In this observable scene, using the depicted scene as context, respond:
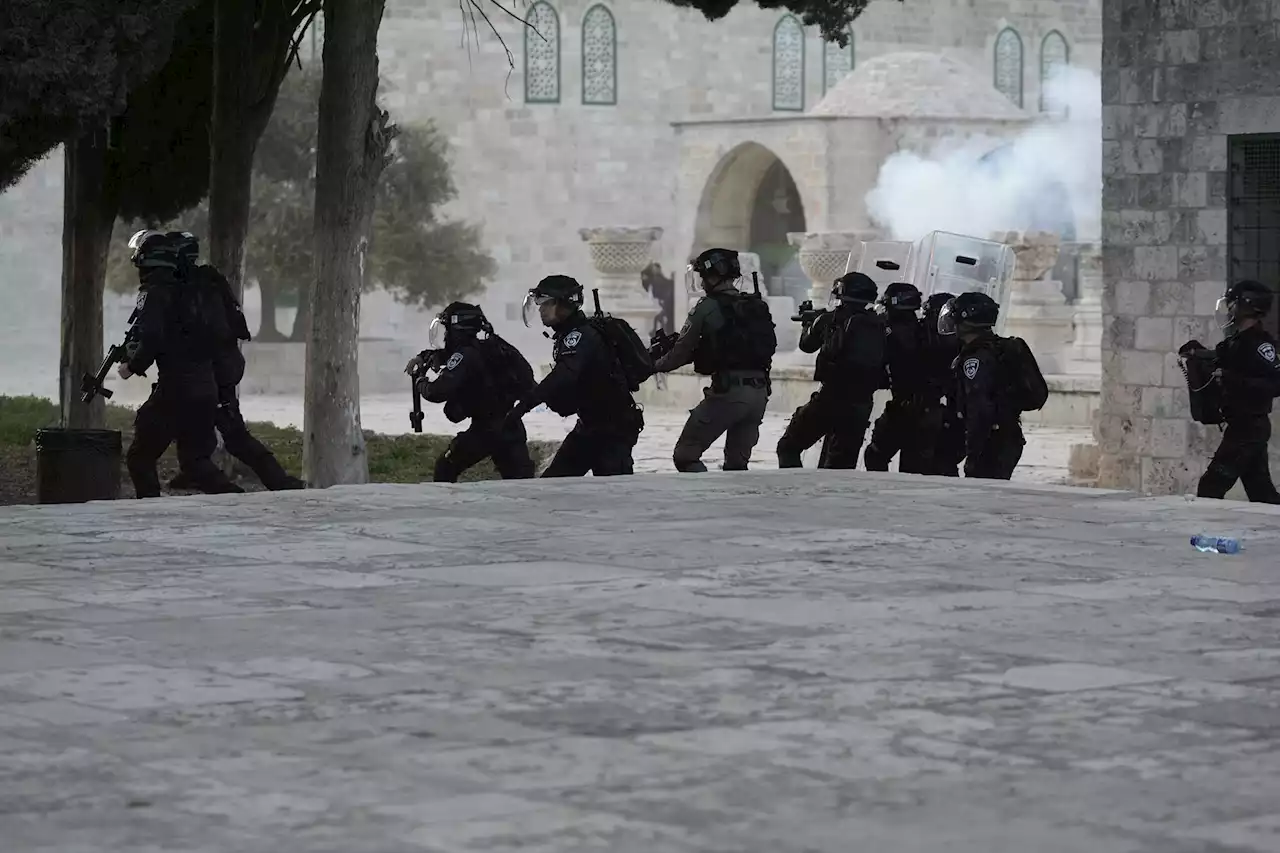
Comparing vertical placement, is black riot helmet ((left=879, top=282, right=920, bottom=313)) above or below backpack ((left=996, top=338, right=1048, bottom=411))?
above

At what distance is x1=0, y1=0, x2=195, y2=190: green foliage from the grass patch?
116 inches

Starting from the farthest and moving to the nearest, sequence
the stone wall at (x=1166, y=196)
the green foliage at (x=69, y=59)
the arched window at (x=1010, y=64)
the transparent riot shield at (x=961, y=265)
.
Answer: the arched window at (x=1010, y=64) < the transparent riot shield at (x=961, y=265) < the stone wall at (x=1166, y=196) < the green foliage at (x=69, y=59)

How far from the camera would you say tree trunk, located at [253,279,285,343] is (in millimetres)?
34406

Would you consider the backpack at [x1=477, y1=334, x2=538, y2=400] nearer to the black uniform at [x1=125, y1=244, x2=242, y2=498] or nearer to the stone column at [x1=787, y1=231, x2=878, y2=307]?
the black uniform at [x1=125, y1=244, x2=242, y2=498]

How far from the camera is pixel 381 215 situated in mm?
35094

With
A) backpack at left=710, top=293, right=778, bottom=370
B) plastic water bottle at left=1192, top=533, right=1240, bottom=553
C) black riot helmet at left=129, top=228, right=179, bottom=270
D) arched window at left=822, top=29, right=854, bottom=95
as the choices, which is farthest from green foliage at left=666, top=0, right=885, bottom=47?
arched window at left=822, top=29, right=854, bottom=95

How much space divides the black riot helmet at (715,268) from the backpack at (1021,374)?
131cm

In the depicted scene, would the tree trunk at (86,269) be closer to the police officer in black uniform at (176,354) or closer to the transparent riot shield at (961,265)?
the police officer in black uniform at (176,354)

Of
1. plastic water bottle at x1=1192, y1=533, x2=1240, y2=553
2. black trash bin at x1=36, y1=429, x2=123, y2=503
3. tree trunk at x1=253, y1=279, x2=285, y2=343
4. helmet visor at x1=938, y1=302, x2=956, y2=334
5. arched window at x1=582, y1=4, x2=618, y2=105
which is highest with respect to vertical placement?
arched window at x1=582, y1=4, x2=618, y2=105

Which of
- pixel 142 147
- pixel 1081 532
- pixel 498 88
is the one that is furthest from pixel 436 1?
pixel 1081 532

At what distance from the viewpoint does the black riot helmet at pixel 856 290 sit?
12367 millimetres

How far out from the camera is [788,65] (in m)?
45.3

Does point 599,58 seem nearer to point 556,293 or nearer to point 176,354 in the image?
point 176,354

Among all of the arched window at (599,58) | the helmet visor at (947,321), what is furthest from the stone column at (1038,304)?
the helmet visor at (947,321)
